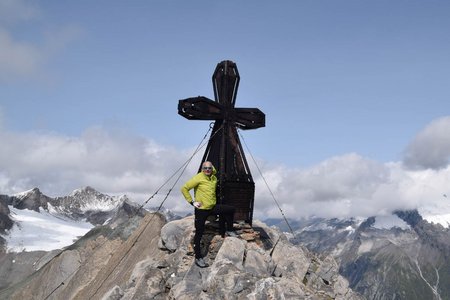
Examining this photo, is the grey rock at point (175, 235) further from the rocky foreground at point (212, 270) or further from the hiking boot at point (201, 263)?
the hiking boot at point (201, 263)

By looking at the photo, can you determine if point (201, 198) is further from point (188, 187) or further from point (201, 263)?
point (201, 263)

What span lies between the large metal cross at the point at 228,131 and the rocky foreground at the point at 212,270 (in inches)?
62.8

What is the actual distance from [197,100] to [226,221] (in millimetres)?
6618

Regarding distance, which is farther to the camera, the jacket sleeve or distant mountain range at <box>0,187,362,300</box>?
the jacket sleeve

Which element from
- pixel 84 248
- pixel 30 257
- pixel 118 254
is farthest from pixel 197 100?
pixel 30 257

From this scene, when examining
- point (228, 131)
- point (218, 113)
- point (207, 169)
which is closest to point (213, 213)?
point (207, 169)

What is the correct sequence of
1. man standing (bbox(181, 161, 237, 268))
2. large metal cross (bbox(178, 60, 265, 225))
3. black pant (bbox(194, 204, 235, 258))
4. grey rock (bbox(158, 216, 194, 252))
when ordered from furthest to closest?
large metal cross (bbox(178, 60, 265, 225)) → grey rock (bbox(158, 216, 194, 252)) → black pant (bbox(194, 204, 235, 258)) → man standing (bbox(181, 161, 237, 268))

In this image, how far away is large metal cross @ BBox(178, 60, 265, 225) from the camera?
2119 centimetres

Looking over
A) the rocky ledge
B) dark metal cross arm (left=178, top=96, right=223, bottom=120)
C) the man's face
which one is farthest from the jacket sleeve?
dark metal cross arm (left=178, top=96, right=223, bottom=120)

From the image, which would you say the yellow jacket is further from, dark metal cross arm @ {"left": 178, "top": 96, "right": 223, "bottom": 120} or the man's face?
dark metal cross arm @ {"left": 178, "top": 96, "right": 223, "bottom": 120}

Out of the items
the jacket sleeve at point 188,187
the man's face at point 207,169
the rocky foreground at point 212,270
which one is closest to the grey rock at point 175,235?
the rocky foreground at point 212,270

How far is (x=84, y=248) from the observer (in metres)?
50.8

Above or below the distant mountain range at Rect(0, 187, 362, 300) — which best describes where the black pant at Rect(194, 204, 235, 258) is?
above

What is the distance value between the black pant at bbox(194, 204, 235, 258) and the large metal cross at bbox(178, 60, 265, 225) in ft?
5.62
